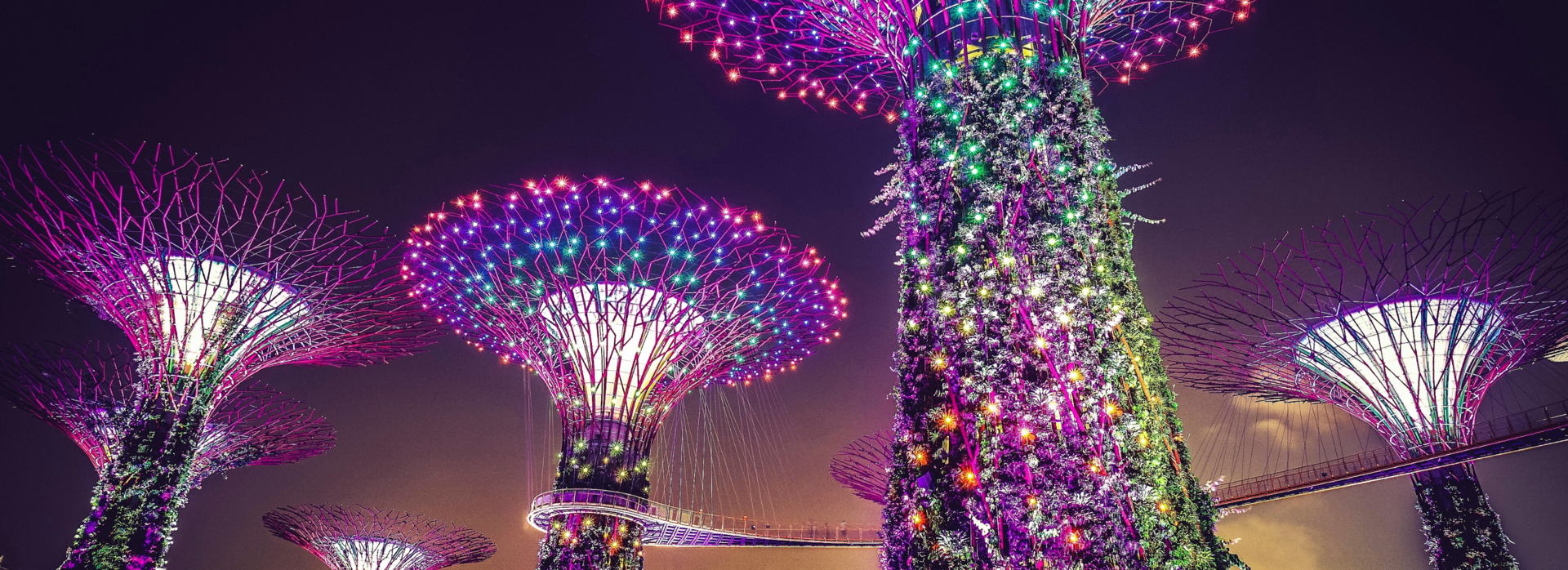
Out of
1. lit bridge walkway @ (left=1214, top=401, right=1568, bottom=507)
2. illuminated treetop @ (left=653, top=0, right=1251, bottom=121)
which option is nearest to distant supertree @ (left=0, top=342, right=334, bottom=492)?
illuminated treetop @ (left=653, top=0, right=1251, bottom=121)

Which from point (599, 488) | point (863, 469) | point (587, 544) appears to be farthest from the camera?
point (863, 469)

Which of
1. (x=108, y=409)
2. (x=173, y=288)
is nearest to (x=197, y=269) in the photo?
(x=173, y=288)

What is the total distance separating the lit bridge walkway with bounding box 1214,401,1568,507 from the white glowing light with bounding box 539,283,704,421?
12.4m

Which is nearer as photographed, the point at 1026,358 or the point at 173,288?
the point at 1026,358

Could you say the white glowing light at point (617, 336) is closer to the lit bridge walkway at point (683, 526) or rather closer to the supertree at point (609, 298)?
the supertree at point (609, 298)

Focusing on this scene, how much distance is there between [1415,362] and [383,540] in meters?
37.0

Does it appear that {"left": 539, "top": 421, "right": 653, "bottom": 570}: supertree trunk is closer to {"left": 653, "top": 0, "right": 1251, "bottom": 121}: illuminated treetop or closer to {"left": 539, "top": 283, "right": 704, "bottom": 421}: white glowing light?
{"left": 539, "top": 283, "right": 704, "bottom": 421}: white glowing light

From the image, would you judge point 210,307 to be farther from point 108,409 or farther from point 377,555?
point 377,555

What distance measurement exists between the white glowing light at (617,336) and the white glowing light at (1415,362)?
17937mm

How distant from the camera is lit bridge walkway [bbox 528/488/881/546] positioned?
1631cm

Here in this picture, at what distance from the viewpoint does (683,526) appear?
2241 cm

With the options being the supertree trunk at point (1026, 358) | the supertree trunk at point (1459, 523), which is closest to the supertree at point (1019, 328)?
the supertree trunk at point (1026, 358)

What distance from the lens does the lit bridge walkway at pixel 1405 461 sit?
608 inches

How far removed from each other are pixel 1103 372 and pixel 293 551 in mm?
41896
